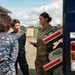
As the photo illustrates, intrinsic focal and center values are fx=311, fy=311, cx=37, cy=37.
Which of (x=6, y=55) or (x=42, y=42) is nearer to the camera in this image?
(x=6, y=55)

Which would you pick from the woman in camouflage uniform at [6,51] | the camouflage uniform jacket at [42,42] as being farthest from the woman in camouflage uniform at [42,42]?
the woman in camouflage uniform at [6,51]

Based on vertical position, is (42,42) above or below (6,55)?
below

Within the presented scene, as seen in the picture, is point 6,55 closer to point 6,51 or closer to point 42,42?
point 6,51

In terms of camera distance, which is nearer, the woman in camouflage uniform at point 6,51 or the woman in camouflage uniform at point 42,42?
the woman in camouflage uniform at point 6,51

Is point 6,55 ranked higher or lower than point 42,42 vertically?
higher

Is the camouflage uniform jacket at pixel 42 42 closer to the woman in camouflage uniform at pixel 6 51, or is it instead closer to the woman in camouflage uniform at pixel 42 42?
the woman in camouflage uniform at pixel 42 42

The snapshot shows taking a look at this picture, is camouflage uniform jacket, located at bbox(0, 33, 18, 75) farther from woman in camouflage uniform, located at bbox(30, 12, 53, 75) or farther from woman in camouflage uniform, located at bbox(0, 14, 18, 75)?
woman in camouflage uniform, located at bbox(30, 12, 53, 75)

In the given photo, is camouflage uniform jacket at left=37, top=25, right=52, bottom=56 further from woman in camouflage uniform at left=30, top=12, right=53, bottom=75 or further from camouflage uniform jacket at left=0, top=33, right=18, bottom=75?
camouflage uniform jacket at left=0, top=33, right=18, bottom=75

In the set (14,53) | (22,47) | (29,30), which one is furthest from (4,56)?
(29,30)

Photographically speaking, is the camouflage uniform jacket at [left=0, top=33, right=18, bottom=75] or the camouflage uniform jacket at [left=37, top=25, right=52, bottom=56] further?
the camouflage uniform jacket at [left=37, top=25, right=52, bottom=56]

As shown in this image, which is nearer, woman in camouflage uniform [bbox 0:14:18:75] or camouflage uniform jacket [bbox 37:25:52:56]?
woman in camouflage uniform [bbox 0:14:18:75]

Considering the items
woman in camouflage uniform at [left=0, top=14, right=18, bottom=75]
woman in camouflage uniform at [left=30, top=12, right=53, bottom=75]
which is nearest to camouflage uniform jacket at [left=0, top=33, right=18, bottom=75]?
woman in camouflage uniform at [left=0, top=14, right=18, bottom=75]

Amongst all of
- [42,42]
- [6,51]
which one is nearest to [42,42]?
[42,42]

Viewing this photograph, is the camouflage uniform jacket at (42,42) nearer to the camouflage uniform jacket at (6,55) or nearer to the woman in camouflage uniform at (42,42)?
the woman in camouflage uniform at (42,42)
